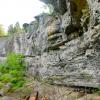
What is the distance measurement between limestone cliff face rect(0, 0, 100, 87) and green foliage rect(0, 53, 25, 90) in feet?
3.59

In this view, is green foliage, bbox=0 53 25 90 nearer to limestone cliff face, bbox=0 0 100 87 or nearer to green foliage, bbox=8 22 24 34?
limestone cliff face, bbox=0 0 100 87

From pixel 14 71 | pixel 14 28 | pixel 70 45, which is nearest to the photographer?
pixel 70 45

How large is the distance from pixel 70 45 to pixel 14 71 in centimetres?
572

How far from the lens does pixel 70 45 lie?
28.0 ft

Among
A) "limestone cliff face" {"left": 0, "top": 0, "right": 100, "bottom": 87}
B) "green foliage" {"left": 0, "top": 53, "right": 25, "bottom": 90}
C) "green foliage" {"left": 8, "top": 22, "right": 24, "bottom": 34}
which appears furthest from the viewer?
"green foliage" {"left": 8, "top": 22, "right": 24, "bottom": 34}

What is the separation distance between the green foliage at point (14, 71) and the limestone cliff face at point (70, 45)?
1095 millimetres

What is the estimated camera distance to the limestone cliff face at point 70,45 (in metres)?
6.86

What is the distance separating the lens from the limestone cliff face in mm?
6863

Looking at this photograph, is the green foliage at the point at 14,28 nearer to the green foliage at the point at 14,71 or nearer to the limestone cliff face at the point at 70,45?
the green foliage at the point at 14,71

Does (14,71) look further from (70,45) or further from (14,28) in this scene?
(14,28)

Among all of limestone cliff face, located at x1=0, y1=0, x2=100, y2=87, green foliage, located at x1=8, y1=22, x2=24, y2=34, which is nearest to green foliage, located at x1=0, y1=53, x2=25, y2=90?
limestone cliff face, located at x1=0, y1=0, x2=100, y2=87

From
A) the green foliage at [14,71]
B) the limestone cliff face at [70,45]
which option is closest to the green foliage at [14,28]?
the green foliage at [14,71]

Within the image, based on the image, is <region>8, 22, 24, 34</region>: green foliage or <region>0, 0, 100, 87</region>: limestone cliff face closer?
<region>0, 0, 100, 87</region>: limestone cliff face

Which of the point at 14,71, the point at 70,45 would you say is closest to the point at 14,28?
the point at 14,71
